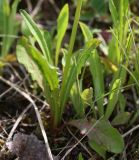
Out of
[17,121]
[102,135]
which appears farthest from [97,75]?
[17,121]

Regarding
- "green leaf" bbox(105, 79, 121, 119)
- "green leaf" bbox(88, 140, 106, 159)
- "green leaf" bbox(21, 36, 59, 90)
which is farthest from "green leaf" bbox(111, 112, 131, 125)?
"green leaf" bbox(21, 36, 59, 90)

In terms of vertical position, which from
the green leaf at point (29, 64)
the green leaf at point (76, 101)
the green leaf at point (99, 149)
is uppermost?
the green leaf at point (29, 64)

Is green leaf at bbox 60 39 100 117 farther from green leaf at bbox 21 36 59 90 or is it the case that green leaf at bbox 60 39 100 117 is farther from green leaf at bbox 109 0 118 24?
green leaf at bbox 109 0 118 24

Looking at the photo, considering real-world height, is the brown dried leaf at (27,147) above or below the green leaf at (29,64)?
below

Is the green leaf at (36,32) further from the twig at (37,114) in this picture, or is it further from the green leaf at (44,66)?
the twig at (37,114)

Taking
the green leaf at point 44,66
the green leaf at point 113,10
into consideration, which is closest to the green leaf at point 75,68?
the green leaf at point 44,66
